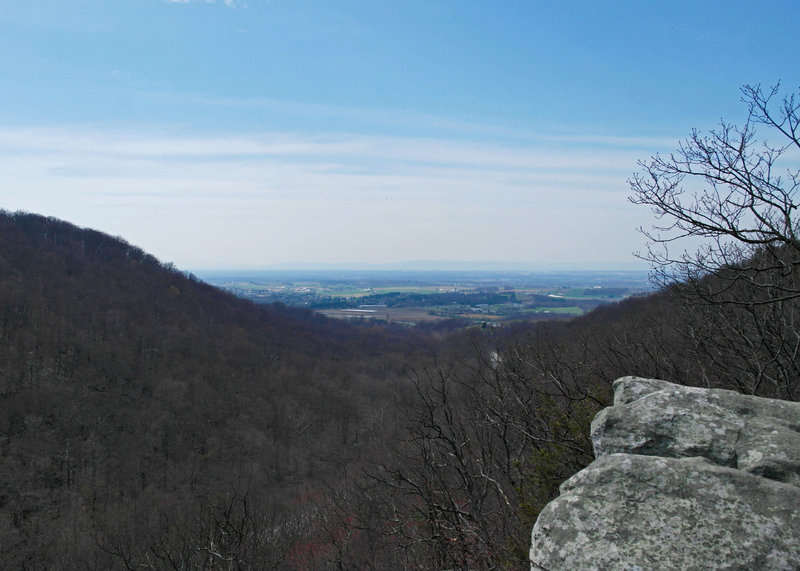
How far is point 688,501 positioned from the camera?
3.56 m

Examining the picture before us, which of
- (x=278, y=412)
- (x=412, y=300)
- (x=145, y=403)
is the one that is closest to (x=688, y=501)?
(x=145, y=403)

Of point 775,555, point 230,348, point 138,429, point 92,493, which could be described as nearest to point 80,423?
point 138,429

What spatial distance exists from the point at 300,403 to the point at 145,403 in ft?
67.5

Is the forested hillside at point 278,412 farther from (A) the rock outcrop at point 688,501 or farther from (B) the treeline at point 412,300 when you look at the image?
(B) the treeline at point 412,300

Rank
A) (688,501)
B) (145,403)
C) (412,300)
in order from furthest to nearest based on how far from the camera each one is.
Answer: (412,300), (145,403), (688,501)

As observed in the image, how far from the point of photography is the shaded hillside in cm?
3628

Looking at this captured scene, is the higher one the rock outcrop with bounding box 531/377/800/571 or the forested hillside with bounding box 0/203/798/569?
the rock outcrop with bounding box 531/377/800/571

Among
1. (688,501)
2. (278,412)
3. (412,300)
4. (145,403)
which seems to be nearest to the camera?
(688,501)

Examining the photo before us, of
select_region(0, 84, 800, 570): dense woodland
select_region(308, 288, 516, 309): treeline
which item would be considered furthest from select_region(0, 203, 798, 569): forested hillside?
select_region(308, 288, 516, 309): treeline

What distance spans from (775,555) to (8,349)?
69185mm

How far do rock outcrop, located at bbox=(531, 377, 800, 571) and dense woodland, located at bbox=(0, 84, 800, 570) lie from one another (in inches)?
76.3

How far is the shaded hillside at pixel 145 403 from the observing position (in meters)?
36.3

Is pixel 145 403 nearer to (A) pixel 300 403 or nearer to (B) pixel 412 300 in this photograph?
(A) pixel 300 403

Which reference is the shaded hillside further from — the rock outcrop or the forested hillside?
Result: the rock outcrop
